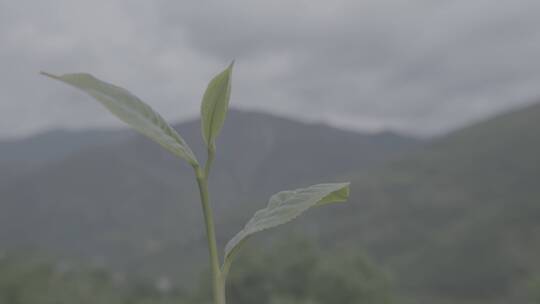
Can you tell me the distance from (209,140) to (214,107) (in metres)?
0.07

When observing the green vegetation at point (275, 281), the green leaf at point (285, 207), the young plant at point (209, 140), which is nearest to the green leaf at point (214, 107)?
the young plant at point (209, 140)

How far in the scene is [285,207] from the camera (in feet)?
3.56

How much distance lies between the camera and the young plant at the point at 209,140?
870mm

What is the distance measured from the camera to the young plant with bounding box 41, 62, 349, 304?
0.87 meters

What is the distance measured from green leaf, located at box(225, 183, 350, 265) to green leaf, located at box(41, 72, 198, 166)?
20 cm

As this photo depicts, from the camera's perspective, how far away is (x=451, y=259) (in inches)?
6452

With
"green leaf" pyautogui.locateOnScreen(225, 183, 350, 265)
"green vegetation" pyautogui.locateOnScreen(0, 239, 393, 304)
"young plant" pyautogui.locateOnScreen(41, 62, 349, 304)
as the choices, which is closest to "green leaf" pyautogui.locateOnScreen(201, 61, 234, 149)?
"young plant" pyautogui.locateOnScreen(41, 62, 349, 304)

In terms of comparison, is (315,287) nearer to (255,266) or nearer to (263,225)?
(255,266)

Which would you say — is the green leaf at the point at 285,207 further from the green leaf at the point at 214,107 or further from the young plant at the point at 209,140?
the green leaf at the point at 214,107

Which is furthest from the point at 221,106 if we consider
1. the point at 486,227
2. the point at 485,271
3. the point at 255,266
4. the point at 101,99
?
the point at 486,227

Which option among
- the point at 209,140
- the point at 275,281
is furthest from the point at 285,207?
the point at 275,281

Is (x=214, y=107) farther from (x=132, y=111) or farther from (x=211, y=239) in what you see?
(x=211, y=239)

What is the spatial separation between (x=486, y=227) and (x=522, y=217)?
1215cm

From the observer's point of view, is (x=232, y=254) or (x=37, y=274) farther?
(x=37, y=274)
